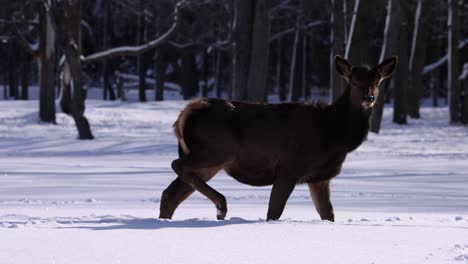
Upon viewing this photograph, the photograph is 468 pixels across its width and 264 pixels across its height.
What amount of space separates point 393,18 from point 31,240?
968 inches

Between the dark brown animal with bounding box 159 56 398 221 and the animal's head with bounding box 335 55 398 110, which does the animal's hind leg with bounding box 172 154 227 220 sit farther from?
the animal's head with bounding box 335 55 398 110

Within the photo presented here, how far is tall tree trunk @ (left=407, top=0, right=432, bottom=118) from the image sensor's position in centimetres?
4094

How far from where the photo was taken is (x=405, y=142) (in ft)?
95.6

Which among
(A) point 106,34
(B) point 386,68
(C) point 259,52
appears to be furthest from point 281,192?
(A) point 106,34

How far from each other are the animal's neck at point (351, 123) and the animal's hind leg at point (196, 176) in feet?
4.05

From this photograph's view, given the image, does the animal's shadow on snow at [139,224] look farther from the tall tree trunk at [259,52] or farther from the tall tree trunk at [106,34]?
the tall tree trunk at [106,34]

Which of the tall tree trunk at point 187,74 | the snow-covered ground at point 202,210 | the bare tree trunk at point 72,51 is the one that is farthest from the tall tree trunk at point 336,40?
the tall tree trunk at point 187,74

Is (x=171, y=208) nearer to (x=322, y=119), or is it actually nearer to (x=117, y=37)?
(x=322, y=119)

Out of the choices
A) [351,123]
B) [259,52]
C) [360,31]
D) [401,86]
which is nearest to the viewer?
[351,123]

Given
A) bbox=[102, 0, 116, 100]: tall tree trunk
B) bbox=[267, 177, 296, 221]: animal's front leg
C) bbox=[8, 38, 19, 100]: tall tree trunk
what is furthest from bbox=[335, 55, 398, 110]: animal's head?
bbox=[8, 38, 19, 100]: tall tree trunk

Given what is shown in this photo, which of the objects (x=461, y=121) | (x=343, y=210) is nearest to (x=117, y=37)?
(x=461, y=121)

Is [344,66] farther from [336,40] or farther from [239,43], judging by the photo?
[336,40]

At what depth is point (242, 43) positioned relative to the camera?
24.9 meters

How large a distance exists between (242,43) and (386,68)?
16.0 metres
